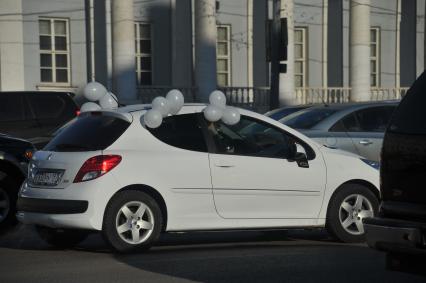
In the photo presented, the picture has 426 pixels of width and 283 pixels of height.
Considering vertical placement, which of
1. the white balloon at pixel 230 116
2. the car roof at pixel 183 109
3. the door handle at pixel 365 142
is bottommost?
the door handle at pixel 365 142

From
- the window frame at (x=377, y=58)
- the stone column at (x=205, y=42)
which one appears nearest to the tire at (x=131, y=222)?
the stone column at (x=205, y=42)

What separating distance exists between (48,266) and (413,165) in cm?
401

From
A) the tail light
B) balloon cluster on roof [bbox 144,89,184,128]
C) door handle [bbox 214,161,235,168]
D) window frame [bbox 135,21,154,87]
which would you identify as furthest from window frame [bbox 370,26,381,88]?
the tail light

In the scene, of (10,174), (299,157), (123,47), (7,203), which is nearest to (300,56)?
(123,47)

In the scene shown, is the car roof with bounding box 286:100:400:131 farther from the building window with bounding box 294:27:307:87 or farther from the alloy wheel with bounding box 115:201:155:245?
the building window with bounding box 294:27:307:87

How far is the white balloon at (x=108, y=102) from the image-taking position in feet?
33.8

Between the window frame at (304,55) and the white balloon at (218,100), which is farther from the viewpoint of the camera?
the window frame at (304,55)

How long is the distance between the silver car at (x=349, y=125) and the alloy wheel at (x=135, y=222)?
443 centimetres

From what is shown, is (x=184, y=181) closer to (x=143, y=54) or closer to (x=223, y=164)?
(x=223, y=164)

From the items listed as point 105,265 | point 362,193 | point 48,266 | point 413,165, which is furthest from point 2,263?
point 413,165

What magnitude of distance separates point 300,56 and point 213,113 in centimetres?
2292

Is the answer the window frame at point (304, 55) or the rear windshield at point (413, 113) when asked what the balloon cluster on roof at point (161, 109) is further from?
the window frame at point (304, 55)

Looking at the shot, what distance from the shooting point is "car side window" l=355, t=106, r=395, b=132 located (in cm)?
1355

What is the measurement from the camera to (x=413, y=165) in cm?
604
